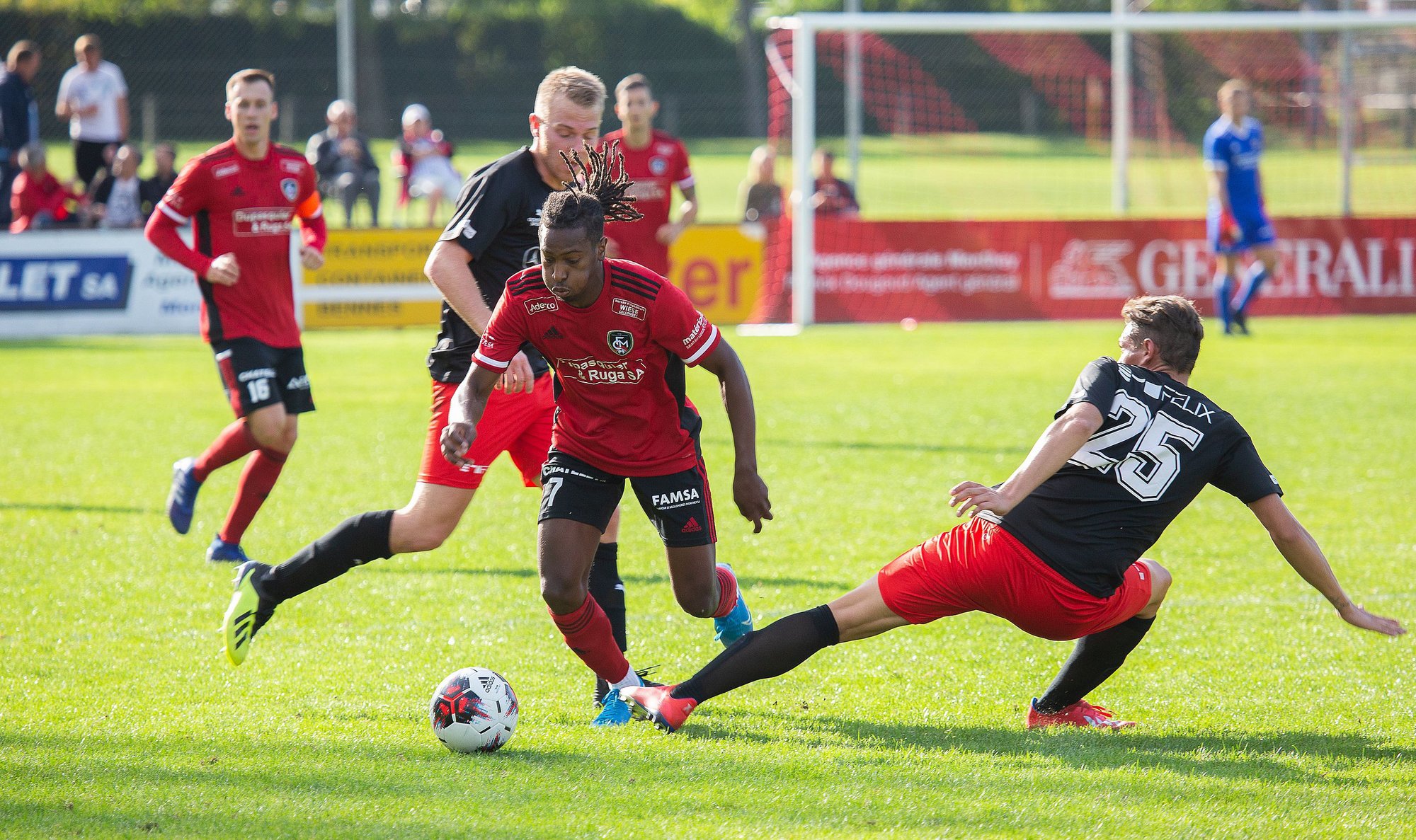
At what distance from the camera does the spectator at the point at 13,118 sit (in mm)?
16375

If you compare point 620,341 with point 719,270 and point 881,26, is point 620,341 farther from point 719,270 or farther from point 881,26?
point 881,26

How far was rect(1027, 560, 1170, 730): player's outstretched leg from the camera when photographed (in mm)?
4254

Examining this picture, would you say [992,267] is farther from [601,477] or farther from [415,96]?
[415,96]

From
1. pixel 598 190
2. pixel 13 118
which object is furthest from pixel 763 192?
pixel 598 190

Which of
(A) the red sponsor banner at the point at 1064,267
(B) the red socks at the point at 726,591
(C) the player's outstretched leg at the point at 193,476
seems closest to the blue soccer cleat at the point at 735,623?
(B) the red socks at the point at 726,591

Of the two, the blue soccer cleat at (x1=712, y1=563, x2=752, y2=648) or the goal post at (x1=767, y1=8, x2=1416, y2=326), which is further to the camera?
the goal post at (x1=767, y1=8, x2=1416, y2=326)

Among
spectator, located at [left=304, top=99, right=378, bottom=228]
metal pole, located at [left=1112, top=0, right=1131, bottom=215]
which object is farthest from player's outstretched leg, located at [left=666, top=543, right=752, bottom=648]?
metal pole, located at [left=1112, top=0, right=1131, bottom=215]

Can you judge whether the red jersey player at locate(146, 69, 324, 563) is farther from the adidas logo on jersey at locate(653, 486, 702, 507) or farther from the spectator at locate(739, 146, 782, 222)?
the spectator at locate(739, 146, 782, 222)

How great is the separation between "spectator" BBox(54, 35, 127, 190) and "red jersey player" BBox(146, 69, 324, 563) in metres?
11.3

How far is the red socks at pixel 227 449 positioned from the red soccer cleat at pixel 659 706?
3080mm

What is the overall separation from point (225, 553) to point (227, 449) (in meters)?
0.57

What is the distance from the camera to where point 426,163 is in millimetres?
19562

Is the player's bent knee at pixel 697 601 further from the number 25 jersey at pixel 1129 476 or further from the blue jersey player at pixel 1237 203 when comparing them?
the blue jersey player at pixel 1237 203

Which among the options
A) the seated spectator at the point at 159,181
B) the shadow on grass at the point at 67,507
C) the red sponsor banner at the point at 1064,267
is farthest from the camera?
the seated spectator at the point at 159,181
